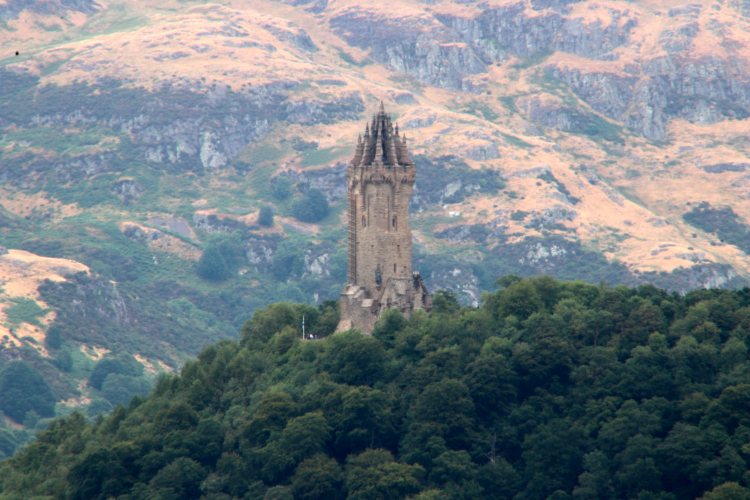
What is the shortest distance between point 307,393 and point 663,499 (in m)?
26.5

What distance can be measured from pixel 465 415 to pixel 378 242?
16.9 meters

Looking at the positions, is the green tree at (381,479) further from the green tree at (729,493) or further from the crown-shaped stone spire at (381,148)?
the crown-shaped stone spire at (381,148)

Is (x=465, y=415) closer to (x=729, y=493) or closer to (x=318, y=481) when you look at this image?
(x=318, y=481)

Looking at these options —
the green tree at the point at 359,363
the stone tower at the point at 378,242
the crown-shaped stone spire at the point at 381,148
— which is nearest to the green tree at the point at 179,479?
the green tree at the point at 359,363

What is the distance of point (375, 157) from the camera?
496 feet

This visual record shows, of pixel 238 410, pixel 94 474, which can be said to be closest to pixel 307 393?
pixel 238 410

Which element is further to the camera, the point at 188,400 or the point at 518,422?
the point at 188,400

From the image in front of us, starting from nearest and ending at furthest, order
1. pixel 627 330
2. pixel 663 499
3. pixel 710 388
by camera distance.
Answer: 1. pixel 663 499
2. pixel 710 388
3. pixel 627 330

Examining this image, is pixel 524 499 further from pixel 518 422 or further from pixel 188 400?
pixel 188 400

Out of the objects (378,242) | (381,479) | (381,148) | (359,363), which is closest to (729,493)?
(381,479)

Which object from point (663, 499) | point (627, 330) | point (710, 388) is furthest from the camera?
point (627, 330)

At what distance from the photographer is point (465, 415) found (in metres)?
138

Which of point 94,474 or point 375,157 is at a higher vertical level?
point 375,157

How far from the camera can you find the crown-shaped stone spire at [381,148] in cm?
15125
